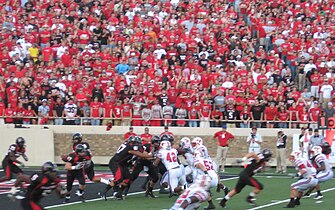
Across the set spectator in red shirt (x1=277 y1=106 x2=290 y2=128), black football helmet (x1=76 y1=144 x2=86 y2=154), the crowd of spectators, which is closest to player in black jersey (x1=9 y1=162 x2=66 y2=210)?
black football helmet (x1=76 y1=144 x2=86 y2=154)

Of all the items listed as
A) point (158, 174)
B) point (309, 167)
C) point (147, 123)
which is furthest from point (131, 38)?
point (309, 167)

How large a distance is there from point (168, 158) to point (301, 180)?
3.07 m

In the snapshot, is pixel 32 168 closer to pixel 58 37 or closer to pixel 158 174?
Result: pixel 58 37

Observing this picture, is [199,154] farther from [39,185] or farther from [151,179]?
[39,185]

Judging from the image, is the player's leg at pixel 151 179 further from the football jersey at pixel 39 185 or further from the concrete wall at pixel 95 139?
the concrete wall at pixel 95 139

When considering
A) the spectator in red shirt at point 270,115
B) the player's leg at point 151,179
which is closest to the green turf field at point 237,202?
the player's leg at point 151,179

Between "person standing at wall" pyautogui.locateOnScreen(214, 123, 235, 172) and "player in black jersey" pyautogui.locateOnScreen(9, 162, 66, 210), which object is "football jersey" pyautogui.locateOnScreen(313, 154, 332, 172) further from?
"person standing at wall" pyautogui.locateOnScreen(214, 123, 235, 172)

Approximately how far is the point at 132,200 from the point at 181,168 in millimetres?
1348

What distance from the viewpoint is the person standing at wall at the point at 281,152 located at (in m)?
28.1

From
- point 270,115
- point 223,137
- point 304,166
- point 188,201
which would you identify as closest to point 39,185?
point 188,201

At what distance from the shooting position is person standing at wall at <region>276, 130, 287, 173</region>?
2812 centimetres

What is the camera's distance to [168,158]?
2052cm

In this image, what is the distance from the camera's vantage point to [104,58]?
3103cm

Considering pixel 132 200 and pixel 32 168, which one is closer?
pixel 132 200
